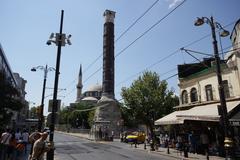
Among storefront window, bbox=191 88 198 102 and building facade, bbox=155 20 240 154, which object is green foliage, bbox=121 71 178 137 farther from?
storefront window, bbox=191 88 198 102

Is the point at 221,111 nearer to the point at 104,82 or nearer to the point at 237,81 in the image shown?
the point at 237,81

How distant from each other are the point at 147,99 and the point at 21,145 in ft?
70.6

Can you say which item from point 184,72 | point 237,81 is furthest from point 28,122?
point 237,81

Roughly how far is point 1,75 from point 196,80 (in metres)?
18.2

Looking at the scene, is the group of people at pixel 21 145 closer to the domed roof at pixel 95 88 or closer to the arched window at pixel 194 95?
the arched window at pixel 194 95

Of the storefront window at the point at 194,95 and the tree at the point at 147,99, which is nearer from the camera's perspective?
the storefront window at the point at 194,95

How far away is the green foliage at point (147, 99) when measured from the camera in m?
33.2

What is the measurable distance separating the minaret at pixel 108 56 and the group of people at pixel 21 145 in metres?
41.1

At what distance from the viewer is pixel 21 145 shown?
48.2ft

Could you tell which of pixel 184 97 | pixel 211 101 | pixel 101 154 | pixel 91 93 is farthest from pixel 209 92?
pixel 91 93

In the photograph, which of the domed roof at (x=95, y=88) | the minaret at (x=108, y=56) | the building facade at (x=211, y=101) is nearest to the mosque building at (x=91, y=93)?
the domed roof at (x=95, y=88)

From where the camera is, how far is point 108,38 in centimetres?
6022

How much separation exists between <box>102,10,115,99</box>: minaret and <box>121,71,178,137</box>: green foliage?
22.6 m

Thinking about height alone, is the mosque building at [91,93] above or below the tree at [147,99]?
above
